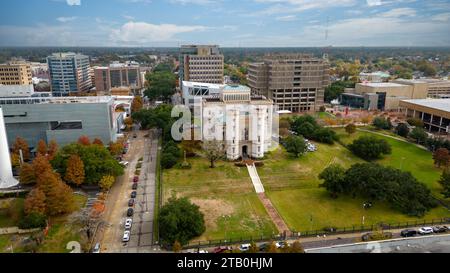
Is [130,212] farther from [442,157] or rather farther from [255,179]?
[442,157]

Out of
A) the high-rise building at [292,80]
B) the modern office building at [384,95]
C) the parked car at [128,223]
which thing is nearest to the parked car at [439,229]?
the parked car at [128,223]

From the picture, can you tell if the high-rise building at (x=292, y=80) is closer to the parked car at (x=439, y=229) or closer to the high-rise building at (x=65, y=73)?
the high-rise building at (x=65, y=73)

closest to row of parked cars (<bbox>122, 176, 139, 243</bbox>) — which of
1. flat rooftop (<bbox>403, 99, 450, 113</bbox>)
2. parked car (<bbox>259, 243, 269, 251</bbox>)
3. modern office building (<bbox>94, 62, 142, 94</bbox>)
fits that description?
parked car (<bbox>259, 243, 269, 251</bbox>)

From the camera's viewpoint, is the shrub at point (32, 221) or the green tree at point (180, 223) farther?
the shrub at point (32, 221)

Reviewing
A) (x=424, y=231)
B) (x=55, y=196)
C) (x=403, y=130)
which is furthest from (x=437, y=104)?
(x=55, y=196)

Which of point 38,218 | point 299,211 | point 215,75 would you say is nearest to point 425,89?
point 215,75
